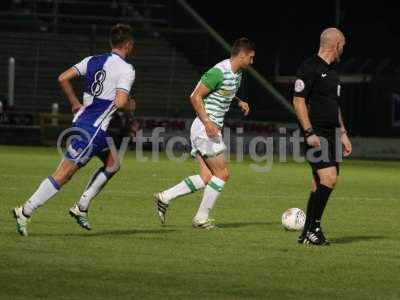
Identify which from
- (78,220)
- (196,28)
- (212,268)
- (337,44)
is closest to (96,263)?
(212,268)

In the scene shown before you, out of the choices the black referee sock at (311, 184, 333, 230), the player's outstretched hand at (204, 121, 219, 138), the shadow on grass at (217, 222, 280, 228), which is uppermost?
the player's outstretched hand at (204, 121, 219, 138)

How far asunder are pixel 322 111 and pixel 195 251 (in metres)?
1.98

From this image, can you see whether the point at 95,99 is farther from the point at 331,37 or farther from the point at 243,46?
the point at 331,37

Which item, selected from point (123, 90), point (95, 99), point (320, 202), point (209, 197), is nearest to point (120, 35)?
point (123, 90)

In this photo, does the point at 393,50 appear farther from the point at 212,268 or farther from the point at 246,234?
the point at 212,268

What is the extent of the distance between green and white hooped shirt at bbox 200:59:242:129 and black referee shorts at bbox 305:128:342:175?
1.98 metres

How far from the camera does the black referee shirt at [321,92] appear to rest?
11.7 meters

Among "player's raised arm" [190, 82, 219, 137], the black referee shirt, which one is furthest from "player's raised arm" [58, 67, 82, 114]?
the black referee shirt

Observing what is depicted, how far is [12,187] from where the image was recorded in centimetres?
1888

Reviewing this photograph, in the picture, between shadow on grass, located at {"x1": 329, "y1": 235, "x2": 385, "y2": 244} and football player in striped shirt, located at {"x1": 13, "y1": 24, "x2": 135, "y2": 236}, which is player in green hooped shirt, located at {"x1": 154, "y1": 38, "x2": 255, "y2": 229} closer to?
football player in striped shirt, located at {"x1": 13, "y1": 24, "x2": 135, "y2": 236}

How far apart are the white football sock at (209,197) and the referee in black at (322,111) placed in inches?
72.4

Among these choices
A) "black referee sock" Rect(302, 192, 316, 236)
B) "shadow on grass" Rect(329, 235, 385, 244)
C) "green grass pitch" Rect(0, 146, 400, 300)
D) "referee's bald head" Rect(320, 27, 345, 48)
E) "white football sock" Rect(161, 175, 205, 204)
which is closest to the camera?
"green grass pitch" Rect(0, 146, 400, 300)

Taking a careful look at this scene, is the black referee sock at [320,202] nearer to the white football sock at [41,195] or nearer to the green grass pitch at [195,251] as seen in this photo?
the green grass pitch at [195,251]

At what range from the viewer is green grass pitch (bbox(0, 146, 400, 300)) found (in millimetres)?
8664
